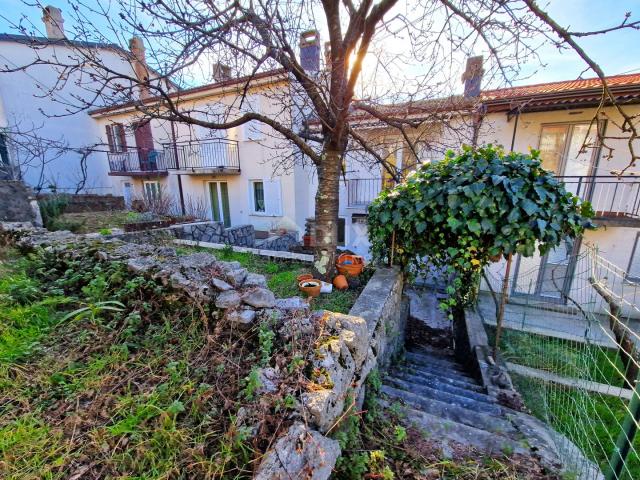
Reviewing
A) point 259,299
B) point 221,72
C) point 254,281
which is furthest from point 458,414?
point 221,72

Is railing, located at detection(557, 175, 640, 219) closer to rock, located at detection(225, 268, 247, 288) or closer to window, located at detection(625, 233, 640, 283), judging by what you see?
window, located at detection(625, 233, 640, 283)

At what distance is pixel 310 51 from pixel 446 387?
15.7 feet

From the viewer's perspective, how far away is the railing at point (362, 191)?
8.95 m

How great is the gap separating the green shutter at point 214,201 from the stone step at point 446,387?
11.2 meters

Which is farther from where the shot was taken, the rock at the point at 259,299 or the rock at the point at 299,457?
the rock at the point at 259,299

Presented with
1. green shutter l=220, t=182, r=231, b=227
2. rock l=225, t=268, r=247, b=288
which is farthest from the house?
rock l=225, t=268, r=247, b=288

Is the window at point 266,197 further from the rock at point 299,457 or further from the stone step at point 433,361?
the rock at point 299,457

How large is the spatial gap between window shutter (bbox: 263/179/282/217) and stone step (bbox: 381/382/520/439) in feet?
29.0

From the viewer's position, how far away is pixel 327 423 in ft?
4.45

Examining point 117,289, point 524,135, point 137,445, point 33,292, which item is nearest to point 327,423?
point 137,445

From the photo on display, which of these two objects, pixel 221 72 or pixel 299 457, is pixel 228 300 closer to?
pixel 299 457

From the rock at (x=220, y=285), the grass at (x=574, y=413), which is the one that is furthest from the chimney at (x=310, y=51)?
the grass at (x=574, y=413)

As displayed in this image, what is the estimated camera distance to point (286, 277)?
4.34m

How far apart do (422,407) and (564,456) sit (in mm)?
919
